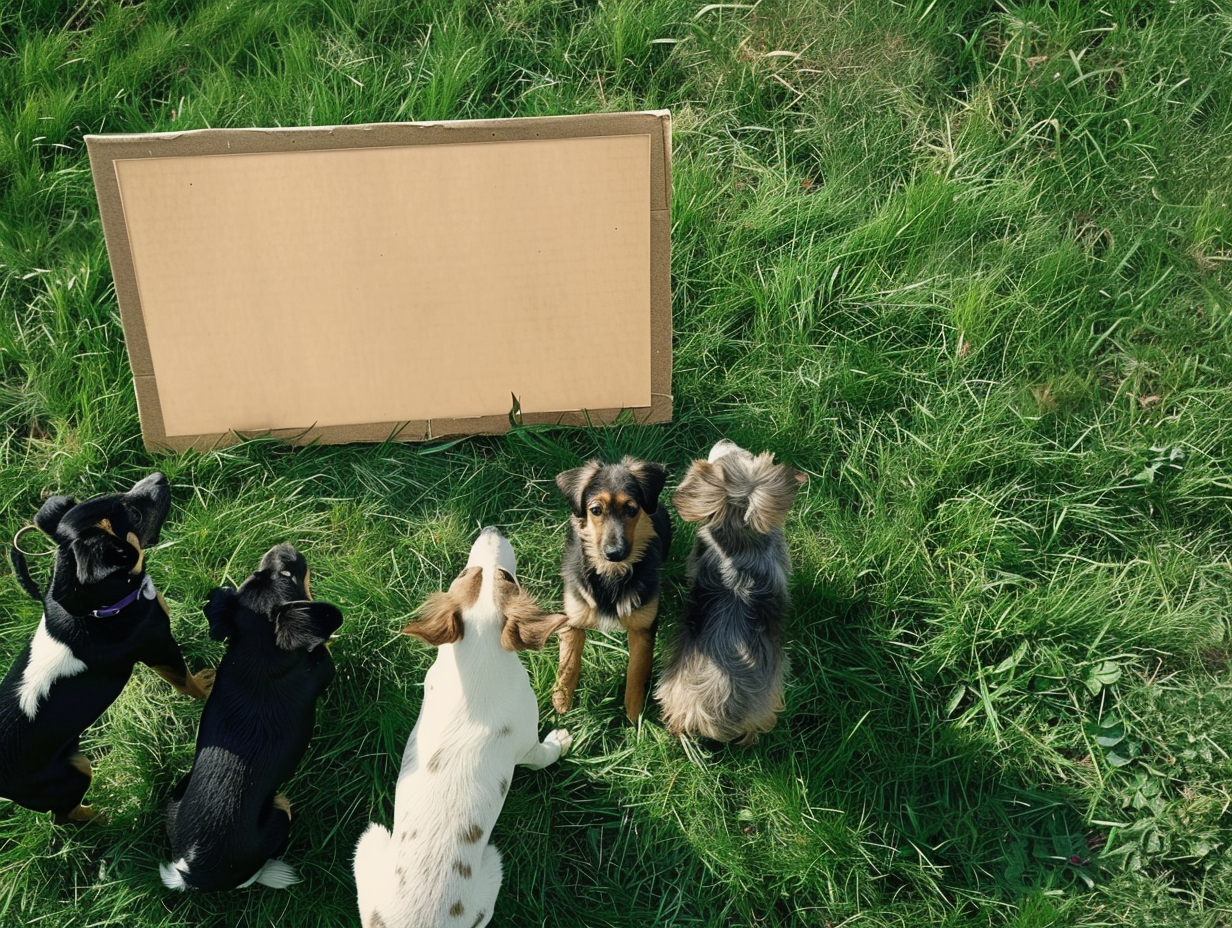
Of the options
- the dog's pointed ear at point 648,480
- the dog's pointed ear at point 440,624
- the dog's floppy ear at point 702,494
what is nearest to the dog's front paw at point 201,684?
the dog's pointed ear at point 440,624

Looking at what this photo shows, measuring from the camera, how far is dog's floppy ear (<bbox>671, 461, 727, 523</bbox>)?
4141mm

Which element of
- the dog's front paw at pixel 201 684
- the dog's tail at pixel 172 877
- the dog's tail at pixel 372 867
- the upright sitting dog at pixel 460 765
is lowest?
the dog's tail at pixel 172 877

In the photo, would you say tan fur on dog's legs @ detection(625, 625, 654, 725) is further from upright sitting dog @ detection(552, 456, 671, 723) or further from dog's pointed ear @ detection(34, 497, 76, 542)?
dog's pointed ear @ detection(34, 497, 76, 542)

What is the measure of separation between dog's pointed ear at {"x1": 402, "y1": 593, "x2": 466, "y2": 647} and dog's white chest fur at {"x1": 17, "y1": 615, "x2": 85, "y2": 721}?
1539 millimetres

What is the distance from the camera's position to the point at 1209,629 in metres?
4.78

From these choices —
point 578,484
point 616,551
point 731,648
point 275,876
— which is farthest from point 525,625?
point 275,876

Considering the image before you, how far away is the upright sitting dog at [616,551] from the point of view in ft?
13.1

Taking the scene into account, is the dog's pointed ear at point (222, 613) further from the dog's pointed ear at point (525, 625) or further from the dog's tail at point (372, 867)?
the dog's pointed ear at point (525, 625)

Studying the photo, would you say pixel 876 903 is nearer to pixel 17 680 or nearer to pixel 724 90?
pixel 17 680

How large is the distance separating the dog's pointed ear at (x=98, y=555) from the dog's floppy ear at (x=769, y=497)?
2676mm

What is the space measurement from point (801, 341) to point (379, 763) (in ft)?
10.4

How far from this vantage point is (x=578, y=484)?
4.14 metres

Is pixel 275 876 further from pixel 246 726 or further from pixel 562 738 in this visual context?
pixel 562 738

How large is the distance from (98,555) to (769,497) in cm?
283
